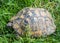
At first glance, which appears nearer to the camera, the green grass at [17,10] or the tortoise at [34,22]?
the green grass at [17,10]

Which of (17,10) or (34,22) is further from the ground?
(17,10)

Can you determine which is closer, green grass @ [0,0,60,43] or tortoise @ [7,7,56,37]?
green grass @ [0,0,60,43]

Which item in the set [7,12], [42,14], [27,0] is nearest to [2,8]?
[7,12]

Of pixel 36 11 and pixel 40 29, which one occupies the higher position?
pixel 36 11

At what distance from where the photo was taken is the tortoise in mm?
3945

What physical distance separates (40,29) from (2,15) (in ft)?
2.33

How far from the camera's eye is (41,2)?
4.63 metres

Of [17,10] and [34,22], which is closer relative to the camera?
[34,22]

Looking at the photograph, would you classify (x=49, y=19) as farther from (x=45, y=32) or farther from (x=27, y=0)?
(x=27, y=0)

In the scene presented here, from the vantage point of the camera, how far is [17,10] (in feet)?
14.6

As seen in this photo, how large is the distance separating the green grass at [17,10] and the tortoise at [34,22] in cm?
9

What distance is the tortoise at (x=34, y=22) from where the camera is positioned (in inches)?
155

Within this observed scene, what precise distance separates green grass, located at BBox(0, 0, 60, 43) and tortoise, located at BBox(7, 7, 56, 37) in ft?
0.31

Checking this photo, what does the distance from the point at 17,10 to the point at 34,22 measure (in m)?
0.60
